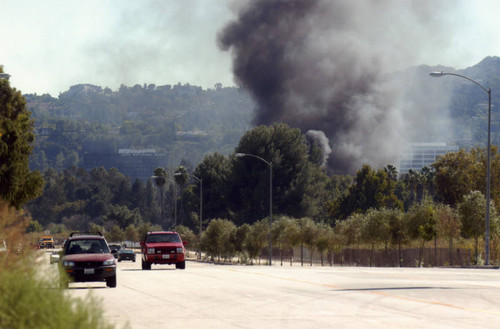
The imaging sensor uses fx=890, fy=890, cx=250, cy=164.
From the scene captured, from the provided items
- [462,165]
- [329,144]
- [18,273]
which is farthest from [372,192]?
[18,273]

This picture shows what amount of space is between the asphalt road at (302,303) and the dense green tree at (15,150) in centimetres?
1423

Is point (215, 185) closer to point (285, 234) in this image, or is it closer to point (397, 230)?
point (285, 234)

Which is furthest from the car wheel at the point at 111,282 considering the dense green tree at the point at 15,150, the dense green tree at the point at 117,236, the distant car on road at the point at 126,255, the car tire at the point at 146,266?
the dense green tree at the point at 117,236

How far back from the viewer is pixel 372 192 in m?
107

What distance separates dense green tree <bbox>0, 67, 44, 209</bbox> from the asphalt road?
14235 millimetres

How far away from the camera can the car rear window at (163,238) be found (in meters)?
42.0

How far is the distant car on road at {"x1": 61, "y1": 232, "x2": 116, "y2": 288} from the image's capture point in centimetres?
2578

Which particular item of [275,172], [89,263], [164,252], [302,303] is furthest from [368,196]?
[302,303]

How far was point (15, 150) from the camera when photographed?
141 feet

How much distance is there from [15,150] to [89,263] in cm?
1846

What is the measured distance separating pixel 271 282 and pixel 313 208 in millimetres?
83151

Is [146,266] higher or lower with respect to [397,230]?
lower

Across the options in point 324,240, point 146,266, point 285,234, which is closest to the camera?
point 146,266

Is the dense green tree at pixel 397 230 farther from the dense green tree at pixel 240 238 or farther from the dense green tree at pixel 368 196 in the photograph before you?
the dense green tree at pixel 368 196
